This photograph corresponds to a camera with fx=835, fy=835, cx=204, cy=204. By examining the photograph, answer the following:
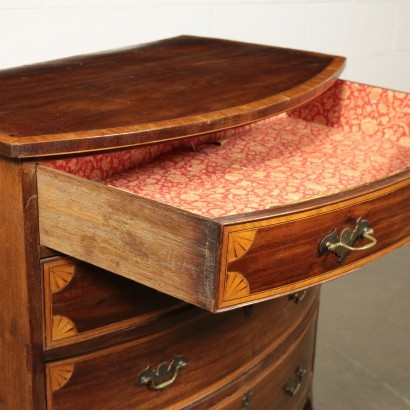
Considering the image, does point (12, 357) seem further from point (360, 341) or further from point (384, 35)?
point (384, 35)

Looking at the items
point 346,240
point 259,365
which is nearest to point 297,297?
point 259,365

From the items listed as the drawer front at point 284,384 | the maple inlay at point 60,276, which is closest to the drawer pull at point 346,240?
the maple inlay at point 60,276

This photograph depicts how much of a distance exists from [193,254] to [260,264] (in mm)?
100

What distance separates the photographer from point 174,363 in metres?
1.42

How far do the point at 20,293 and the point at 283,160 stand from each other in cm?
56

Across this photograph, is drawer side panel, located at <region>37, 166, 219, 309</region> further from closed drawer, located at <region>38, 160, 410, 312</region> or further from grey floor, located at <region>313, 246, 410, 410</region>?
grey floor, located at <region>313, 246, 410, 410</region>

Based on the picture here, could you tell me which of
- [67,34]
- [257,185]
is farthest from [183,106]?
[67,34]

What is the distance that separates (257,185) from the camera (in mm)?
1389

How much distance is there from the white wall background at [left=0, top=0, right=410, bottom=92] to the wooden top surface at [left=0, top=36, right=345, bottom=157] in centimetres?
30

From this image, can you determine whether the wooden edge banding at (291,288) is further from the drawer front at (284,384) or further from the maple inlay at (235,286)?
the drawer front at (284,384)

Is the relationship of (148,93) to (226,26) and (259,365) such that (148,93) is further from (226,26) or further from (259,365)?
(226,26)

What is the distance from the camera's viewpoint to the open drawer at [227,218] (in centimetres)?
104

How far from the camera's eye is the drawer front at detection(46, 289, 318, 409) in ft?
4.29

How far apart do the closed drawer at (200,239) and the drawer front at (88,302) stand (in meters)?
0.07
